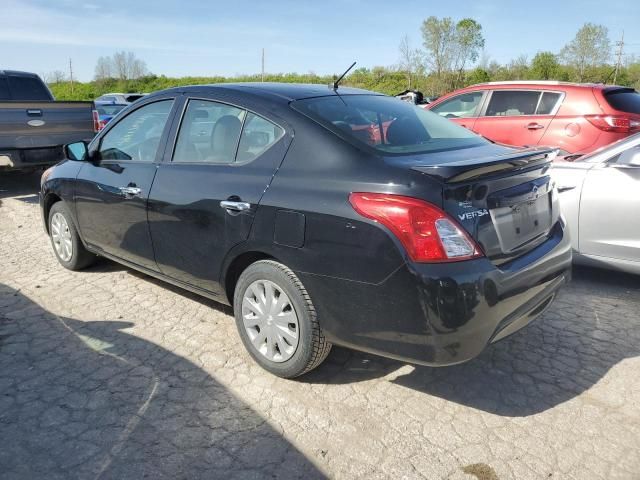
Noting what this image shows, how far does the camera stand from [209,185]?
333 centimetres

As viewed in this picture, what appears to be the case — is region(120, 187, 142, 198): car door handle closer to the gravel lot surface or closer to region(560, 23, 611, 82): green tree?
the gravel lot surface

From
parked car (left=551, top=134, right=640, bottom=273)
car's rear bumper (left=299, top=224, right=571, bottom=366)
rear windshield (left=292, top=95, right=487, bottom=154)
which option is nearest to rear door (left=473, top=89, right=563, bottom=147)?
parked car (left=551, top=134, right=640, bottom=273)

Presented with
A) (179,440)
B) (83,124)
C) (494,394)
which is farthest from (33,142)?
(494,394)

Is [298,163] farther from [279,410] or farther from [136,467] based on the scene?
[136,467]

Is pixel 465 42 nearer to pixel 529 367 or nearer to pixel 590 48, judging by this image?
pixel 590 48

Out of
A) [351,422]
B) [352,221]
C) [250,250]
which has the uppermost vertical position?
[352,221]

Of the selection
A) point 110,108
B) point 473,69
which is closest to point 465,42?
point 473,69

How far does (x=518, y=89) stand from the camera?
8164 mm

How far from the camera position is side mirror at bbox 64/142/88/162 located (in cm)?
448

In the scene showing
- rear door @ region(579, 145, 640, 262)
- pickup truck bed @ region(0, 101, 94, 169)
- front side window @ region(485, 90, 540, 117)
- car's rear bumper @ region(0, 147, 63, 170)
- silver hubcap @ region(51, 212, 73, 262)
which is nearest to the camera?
rear door @ region(579, 145, 640, 262)

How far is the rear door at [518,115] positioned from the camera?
7.74 metres

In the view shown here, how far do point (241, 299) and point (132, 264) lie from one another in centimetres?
138

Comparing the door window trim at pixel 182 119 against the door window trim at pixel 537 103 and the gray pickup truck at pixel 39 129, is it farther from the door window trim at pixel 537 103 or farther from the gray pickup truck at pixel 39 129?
the door window trim at pixel 537 103

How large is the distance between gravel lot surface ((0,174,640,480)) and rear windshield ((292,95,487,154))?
4.43ft
